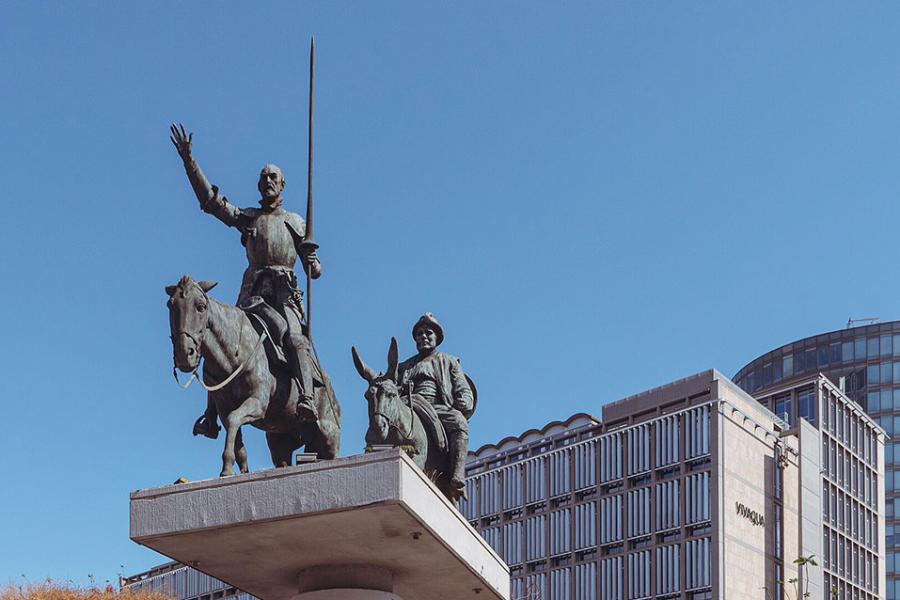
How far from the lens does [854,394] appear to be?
150 metres

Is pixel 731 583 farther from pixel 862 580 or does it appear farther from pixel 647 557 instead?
pixel 862 580

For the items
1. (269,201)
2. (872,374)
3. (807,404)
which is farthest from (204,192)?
(872,374)

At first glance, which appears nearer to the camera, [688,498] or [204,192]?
[204,192]

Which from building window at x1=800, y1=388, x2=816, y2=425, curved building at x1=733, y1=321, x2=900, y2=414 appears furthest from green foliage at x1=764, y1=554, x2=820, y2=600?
curved building at x1=733, y1=321, x2=900, y2=414

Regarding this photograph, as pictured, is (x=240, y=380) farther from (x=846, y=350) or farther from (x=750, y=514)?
(x=846, y=350)

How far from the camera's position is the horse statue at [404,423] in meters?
17.9

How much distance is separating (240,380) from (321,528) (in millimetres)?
2578

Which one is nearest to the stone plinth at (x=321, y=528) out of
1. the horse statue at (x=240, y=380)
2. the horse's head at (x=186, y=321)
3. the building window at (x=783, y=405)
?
the horse statue at (x=240, y=380)

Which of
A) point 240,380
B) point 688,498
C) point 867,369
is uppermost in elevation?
point 867,369

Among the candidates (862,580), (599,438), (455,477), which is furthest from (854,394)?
(455,477)

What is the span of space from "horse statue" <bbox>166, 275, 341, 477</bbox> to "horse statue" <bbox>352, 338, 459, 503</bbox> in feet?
Result: 1.36

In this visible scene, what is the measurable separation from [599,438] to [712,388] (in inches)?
366

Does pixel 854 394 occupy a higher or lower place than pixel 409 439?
higher

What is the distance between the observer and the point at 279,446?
57.8 feet
